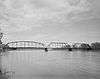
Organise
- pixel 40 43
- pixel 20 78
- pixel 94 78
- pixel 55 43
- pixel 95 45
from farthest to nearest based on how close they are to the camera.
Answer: pixel 95 45
pixel 55 43
pixel 40 43
pixel 94 78
pixel 20 78

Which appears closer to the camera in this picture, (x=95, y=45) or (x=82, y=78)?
(x=82, y=78)

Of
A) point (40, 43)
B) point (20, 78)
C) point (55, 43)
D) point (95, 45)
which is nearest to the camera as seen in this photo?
point (20, 78)

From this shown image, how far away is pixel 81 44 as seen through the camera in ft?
611

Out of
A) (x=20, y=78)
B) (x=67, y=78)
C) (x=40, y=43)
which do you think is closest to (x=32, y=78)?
(x=20, y=78)

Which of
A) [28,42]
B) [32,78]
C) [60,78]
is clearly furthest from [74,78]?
[28,42]

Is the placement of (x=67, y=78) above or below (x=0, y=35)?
below

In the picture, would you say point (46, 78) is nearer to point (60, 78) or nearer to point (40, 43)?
point (60, 78)

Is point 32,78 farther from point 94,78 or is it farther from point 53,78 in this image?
point 94,78

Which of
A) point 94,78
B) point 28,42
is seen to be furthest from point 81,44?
point 94,78

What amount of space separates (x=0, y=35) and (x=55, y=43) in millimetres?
150625

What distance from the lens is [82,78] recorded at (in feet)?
60.5

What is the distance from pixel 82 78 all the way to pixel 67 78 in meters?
2.44

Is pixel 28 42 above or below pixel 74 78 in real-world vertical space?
above

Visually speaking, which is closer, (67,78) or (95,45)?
(67,78)
